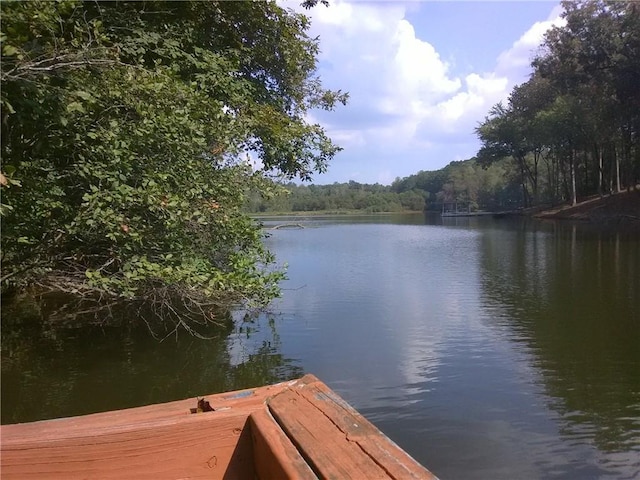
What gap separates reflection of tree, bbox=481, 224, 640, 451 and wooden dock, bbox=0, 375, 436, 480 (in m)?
5.64

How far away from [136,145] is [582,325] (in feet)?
30.0

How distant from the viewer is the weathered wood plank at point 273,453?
1260 millimetres

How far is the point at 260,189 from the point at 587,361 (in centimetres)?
575

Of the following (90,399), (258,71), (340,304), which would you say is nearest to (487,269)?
(340,304)

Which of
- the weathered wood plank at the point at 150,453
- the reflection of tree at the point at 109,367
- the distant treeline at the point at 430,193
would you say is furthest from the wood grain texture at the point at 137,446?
the distant treeline at the point at 430,193

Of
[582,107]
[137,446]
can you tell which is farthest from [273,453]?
[582,107]

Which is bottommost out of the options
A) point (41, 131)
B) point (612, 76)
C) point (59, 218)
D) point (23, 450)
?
point (23, 450)

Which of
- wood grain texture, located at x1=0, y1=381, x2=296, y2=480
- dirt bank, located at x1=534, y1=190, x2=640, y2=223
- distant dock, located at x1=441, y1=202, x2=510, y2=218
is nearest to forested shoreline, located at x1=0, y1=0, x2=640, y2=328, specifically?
wood grain texture, located at x1=0, y1=381, x2=296, y2=480

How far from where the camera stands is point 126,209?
572 cm

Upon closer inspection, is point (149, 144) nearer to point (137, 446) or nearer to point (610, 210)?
point (137, 446)

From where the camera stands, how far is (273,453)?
1365 mm

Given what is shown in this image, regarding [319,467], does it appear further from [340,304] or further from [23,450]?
[340,304]

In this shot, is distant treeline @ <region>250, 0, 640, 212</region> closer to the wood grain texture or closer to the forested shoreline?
the forested shoreline

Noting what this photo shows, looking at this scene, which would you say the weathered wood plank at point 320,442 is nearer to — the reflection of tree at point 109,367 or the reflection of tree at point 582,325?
the reflection of tree at point 582,325
